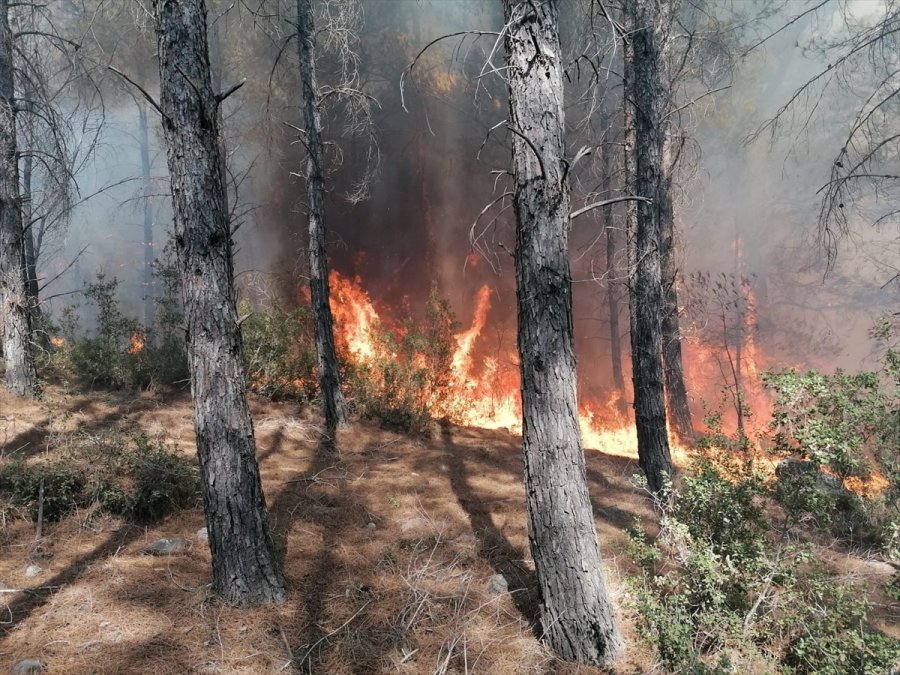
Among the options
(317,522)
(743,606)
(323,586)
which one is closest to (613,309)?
(317,522)

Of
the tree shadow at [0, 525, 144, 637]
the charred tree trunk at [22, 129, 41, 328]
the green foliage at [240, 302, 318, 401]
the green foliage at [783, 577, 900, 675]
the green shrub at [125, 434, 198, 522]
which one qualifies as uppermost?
the charred tree trunk at [22, 129, 41, 328]

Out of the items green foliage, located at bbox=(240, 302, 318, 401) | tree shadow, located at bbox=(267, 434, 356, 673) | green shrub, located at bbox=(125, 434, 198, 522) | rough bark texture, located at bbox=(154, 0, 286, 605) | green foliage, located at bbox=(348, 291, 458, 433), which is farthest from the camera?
green foliage, located at bbox=(240, 302, 318, 401)

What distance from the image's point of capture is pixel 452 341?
35.5 feet

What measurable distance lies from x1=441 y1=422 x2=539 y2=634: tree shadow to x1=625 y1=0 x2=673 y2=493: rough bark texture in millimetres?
2333

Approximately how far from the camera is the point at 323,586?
163 inches

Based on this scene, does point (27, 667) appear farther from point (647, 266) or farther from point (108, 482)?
point (647, 266)

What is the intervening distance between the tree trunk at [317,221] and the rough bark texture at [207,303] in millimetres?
4928

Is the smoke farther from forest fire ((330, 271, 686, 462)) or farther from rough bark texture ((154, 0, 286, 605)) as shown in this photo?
rough bark texture ((154, 0, 286, 605))

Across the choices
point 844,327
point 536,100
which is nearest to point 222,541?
point 536,100

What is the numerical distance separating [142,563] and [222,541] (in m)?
1.08

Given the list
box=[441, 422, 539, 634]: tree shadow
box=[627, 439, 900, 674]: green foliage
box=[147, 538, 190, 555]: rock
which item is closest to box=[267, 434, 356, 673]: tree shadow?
box=[147, 538, 190, 555]: rock

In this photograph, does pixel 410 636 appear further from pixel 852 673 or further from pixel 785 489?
pixel 785 489

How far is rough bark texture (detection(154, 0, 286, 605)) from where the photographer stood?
3.68 metres

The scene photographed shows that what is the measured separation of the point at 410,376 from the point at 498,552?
5.53 metres
